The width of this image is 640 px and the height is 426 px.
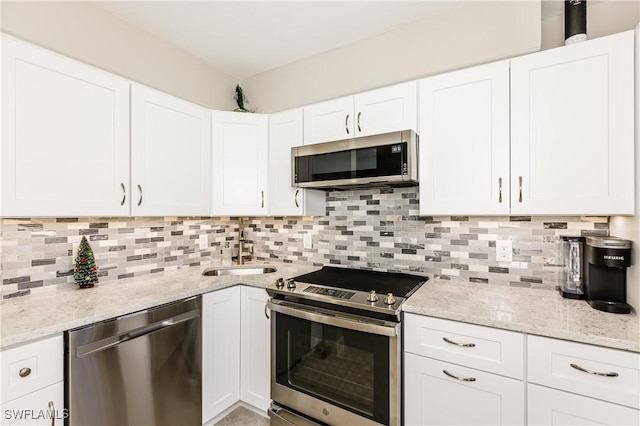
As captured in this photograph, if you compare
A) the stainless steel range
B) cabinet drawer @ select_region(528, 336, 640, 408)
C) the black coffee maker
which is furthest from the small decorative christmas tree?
the black coffee maker

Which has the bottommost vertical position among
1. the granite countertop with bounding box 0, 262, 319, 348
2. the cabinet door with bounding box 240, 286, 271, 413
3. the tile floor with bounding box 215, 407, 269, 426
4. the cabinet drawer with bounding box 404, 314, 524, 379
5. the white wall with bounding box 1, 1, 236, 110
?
the tile floor with bounding box 215, 407, 269, 426

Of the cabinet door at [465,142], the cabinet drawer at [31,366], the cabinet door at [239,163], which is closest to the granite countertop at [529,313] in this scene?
the cabinet door at [465,142]

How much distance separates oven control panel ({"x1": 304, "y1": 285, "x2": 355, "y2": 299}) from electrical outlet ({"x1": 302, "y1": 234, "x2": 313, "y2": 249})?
75 cm

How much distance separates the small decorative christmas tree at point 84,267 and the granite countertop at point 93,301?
0.16 feet

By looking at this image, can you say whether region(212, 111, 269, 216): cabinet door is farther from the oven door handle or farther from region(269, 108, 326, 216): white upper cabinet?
the oven door handle

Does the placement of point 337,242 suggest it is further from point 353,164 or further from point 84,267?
point 84,267

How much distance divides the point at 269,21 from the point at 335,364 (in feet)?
7.01

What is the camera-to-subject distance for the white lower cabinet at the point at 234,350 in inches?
72.1

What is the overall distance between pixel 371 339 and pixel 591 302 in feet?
3.44

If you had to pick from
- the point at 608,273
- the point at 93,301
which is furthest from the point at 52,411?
the point at 608,273

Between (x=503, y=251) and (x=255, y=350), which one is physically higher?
(x=503, y=251)

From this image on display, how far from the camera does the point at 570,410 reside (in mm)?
1132

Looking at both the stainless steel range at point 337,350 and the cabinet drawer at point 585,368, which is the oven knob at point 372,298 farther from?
the cabinet drawer at point 585,368

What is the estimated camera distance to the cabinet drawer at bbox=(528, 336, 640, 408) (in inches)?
41.4
